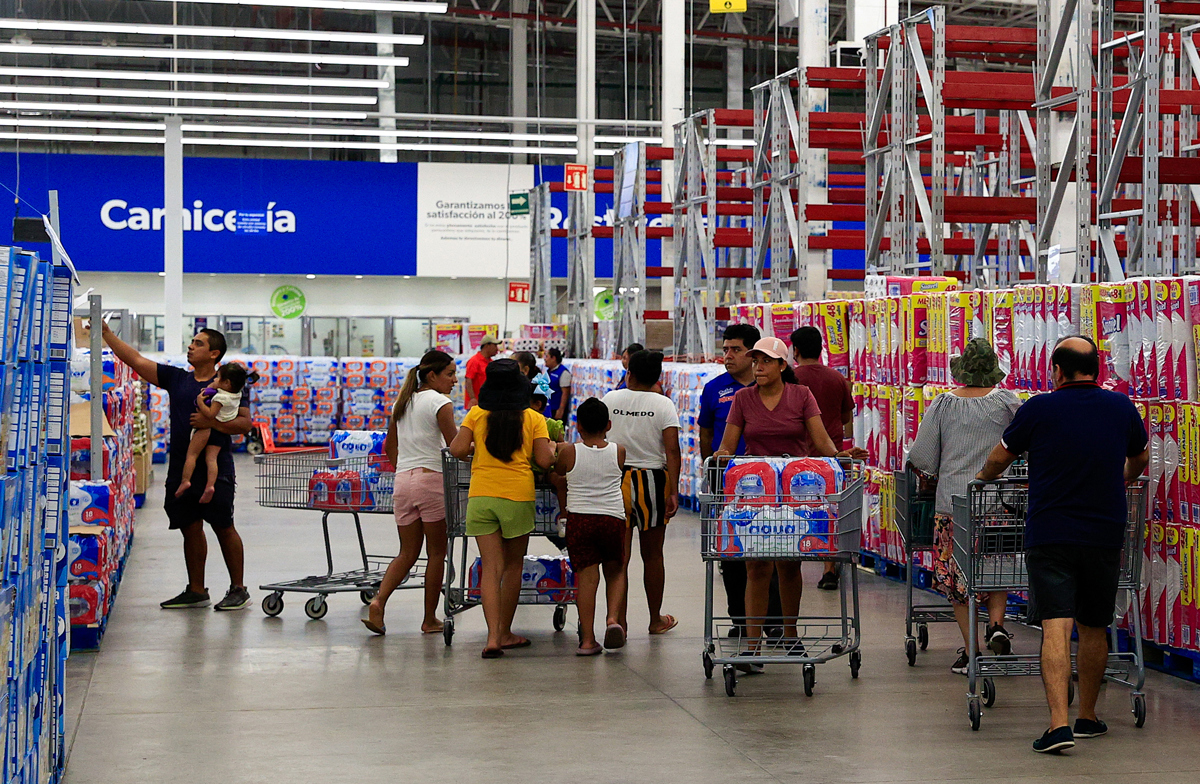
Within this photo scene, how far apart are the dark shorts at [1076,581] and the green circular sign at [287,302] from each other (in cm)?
2410

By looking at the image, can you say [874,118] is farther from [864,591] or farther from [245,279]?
[245,279]

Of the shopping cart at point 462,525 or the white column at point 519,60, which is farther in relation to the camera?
the white column at point 519,60

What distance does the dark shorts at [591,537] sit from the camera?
7098 mm

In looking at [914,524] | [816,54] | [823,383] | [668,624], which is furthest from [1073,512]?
[816,54]

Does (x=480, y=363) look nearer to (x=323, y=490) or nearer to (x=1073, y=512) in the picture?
(x=323, y=490)

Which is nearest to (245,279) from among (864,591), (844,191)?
(844,191)

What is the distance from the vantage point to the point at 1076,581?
5473mm

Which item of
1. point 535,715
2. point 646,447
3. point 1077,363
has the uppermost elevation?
point 1077,363

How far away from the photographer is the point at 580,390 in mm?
18344

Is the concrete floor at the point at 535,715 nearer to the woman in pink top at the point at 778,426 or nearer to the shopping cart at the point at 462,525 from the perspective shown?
the shopping cart at the point at 462,525

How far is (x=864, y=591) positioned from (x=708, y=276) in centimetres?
623

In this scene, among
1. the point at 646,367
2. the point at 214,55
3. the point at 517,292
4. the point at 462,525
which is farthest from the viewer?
the point at 517,292

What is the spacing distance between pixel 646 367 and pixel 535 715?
213 cm

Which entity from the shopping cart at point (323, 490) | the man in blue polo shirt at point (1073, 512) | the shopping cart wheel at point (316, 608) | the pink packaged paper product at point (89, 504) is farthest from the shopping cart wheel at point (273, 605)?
the man in blue polo shirt at point (1073, 512)
